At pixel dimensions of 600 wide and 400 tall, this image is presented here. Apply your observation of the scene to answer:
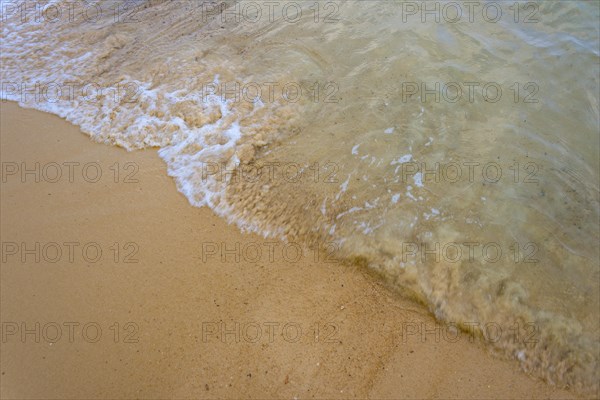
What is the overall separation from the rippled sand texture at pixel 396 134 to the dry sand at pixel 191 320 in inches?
9.1

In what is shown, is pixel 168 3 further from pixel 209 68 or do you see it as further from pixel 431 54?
pixel 431 54

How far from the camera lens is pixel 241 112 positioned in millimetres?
3922

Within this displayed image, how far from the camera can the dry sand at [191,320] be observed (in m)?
2.33

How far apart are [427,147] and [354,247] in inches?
48.2

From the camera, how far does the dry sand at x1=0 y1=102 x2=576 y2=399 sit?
2334mm

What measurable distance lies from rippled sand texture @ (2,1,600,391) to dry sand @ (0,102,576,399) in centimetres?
23

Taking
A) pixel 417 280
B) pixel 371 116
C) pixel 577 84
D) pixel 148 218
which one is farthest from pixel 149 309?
pixel 577 84

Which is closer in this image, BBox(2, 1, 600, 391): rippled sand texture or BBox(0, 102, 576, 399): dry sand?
BBox(0, 102, 576, 399): dry sand

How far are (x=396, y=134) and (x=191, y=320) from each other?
227 centimetres

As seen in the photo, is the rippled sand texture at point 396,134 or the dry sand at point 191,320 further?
the rippled sand texture at point 396,134

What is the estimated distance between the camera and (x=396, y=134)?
3631mm

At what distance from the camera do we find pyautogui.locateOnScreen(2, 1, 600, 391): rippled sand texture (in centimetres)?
272

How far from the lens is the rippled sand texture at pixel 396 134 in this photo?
2725 mm

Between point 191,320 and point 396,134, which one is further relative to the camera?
point 396,134
